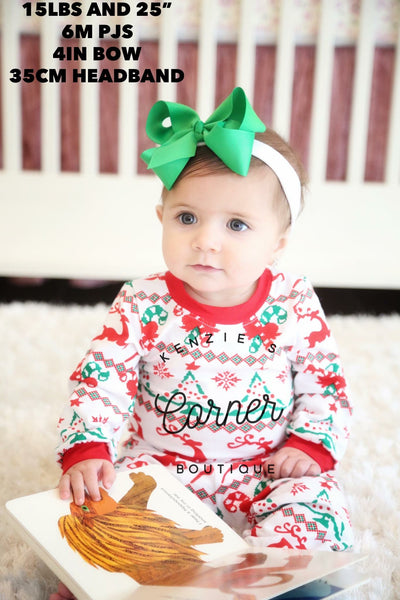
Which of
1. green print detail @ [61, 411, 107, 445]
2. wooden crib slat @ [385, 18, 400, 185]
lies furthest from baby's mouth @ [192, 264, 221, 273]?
wooden crib slat @ [385, 18, 400, 185]

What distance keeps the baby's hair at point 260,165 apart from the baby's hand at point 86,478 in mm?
343

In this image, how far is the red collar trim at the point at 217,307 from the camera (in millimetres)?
883

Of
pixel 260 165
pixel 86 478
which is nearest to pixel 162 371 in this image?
pixel 86 478

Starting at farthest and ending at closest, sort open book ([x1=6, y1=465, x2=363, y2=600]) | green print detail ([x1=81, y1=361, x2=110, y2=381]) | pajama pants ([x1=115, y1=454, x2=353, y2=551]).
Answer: green print detail ([x1=81, y1=361, x2=110, y2=381]), pajama pants ([x1=115, y1=454, x2=353, y2=551]), open book ([x1=6, y1=465, x2=363, y2=600])

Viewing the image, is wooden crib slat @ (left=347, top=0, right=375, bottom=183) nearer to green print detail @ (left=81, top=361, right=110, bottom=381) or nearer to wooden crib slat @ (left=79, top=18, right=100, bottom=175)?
wooden crib slat @ (left=79, top=18, right=100, bottom=175)

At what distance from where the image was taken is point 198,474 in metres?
0.87

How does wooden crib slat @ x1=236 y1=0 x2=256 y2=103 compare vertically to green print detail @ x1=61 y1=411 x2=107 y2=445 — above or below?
above

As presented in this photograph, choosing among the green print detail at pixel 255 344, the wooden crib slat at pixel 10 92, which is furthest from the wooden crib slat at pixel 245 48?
the green print detail at pixel 255 344

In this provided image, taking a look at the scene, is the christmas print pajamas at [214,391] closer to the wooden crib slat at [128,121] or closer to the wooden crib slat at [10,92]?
the wooden crib slat at [128,121]

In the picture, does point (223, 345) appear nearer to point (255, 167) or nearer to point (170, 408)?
point (170, 408)

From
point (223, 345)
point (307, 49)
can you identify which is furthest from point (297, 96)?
point (223, 345)

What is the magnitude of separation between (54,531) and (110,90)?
1474 mm

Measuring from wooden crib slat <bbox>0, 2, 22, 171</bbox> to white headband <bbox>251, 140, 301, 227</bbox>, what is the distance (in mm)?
1182

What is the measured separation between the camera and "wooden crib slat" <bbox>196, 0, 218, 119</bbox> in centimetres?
175
